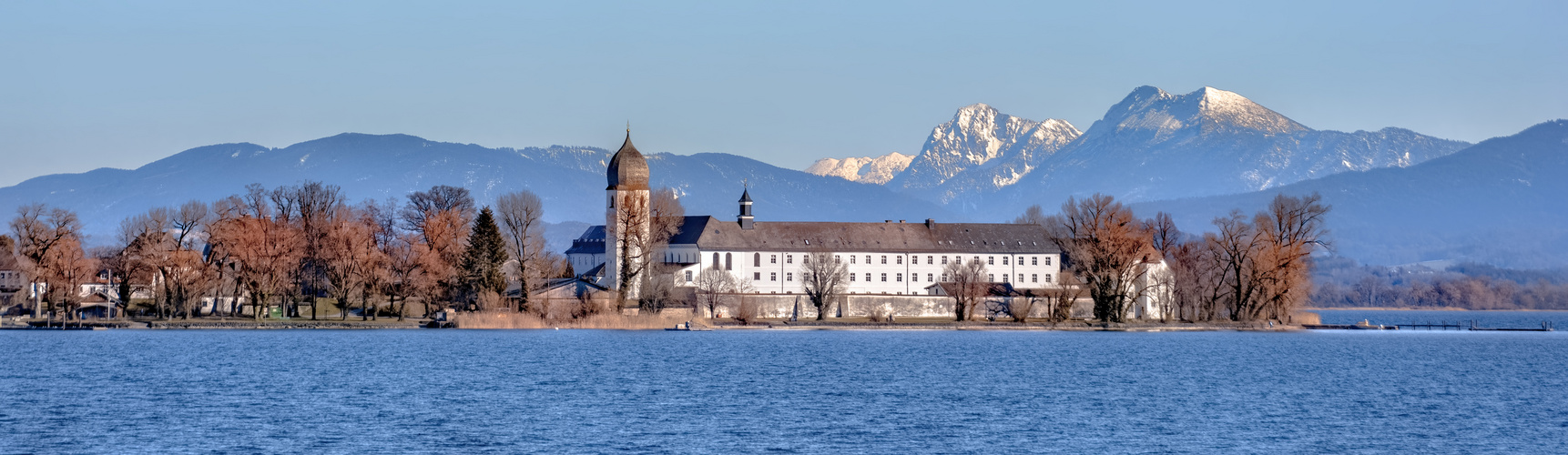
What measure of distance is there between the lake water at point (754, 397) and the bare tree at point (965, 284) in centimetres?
1948

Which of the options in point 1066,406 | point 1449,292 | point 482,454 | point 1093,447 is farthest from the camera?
point 1449,292

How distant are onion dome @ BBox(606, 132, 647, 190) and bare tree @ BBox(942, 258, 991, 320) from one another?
2077 cm

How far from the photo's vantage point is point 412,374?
4938 cm

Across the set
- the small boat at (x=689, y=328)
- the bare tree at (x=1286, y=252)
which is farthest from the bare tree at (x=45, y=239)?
the bare tree at (x=1286, y=252)

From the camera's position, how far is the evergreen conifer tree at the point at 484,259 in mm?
83938

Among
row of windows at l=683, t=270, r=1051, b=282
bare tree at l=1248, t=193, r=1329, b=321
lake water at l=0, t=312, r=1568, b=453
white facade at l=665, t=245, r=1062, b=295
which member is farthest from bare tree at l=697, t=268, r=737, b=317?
bare tree at l=1248, t=193, r=1329, b=321

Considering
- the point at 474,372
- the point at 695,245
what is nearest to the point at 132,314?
the point at 695,245

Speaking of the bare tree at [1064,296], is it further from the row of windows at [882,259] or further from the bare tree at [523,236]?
the bare tree at [523,236]

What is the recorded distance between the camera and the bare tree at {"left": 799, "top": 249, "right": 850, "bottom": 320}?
93438 millimetres

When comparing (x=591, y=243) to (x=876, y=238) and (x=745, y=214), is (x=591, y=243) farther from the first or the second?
(x=876, y=238)

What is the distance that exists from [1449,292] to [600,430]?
184810 mm

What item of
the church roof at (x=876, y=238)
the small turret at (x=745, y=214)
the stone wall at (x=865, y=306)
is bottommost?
the stone wall at (x=865, y=306)

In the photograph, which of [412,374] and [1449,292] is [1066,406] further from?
[1449,292]

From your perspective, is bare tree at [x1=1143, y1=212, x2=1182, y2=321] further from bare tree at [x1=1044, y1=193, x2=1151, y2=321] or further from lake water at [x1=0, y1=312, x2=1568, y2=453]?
lake water at [x1=0, y1=312, x2=1568, y2=453]
